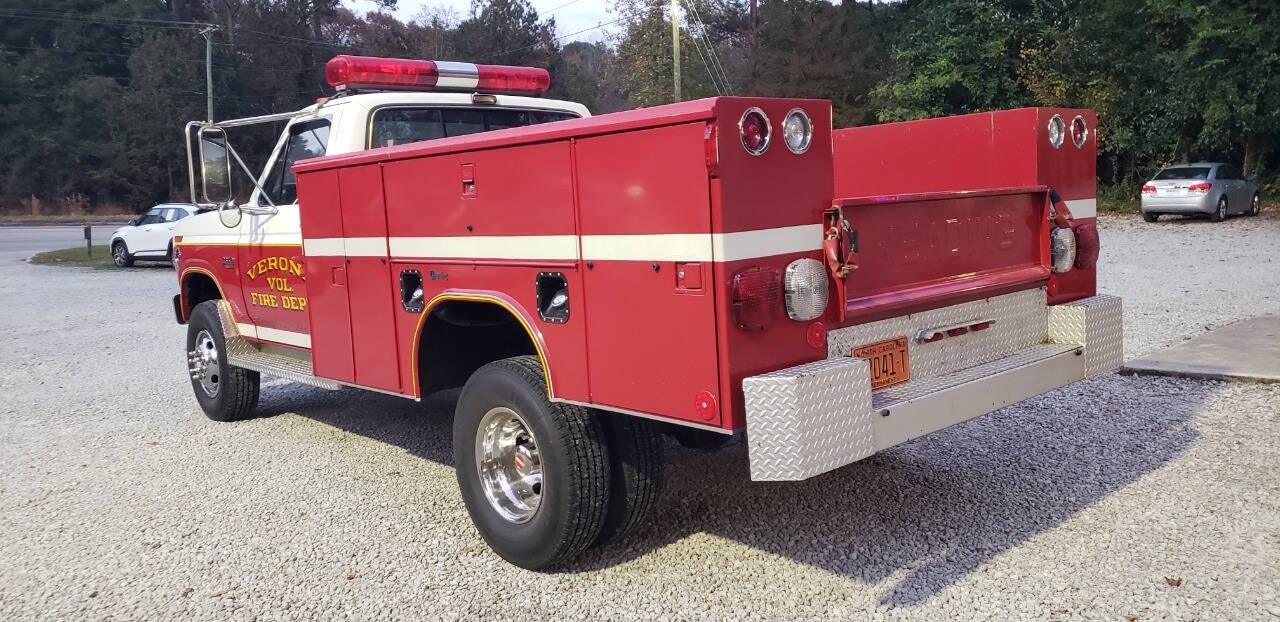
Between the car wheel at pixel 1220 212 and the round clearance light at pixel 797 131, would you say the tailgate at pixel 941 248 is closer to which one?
the round clearance light at pixel 797 131

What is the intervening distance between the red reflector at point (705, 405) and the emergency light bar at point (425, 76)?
11.3ft

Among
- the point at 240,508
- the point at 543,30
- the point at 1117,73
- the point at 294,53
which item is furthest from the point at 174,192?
the point at 240,508

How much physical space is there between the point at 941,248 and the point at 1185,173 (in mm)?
22937

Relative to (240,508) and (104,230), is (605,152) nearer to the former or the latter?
(240,508)

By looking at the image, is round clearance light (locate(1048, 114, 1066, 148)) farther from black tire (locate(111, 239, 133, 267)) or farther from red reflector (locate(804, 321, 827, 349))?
black tire (locate(111, 239, 133, 267))

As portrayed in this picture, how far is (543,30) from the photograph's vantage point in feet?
189

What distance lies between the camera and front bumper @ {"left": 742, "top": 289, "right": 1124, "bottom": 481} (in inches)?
129

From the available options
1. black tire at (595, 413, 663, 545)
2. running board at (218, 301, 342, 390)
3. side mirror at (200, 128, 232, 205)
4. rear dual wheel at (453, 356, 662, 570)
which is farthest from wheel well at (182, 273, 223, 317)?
black tire at (595, 413, 663, 545)

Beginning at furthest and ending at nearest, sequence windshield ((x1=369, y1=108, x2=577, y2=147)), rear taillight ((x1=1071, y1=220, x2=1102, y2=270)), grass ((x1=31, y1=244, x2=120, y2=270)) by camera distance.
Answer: grass ((x1=31, y1=244, x2=120, y2=270)) → windshield ((x1=369, y1=108, x2=577, y2=147)) → rear taillight ((x1=1071, y1=220, x2=1102, y2=270))

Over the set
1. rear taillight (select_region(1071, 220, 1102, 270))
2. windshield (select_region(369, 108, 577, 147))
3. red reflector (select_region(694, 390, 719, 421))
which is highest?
windshield (select_region(369, 108, 577, 147))

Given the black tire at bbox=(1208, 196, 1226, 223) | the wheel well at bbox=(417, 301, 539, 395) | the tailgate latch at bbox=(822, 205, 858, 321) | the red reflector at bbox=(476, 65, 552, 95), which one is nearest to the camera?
the tailgate latch at bbox=(822, 205, 858, 321)

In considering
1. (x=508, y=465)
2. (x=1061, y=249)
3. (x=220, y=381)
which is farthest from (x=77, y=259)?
(x=1061, y=249)

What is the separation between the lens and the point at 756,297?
10.8 ft

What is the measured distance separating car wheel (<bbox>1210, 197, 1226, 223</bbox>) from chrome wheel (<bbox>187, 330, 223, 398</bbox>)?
23.0m
